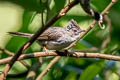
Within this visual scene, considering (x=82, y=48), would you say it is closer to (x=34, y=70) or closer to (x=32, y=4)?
(x=34, y=70)

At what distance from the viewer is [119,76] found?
2.75 m

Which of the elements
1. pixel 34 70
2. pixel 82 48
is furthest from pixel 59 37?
pixel 34 70

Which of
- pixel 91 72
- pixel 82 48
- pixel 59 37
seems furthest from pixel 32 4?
pixel 59 37

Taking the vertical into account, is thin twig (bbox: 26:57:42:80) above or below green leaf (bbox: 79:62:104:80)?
below

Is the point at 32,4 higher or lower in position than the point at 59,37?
higher

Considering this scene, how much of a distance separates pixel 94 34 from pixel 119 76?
48cm

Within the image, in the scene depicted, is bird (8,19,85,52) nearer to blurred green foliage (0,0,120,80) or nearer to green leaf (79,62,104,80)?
blurred green foliage (0,0,120,80)

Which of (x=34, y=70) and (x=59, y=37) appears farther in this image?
(x=59, y=37)

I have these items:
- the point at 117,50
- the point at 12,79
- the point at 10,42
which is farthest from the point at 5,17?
the point at 117,50

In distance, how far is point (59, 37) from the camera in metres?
3.21

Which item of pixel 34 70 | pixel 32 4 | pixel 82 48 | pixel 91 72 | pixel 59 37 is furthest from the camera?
pixel 59 37

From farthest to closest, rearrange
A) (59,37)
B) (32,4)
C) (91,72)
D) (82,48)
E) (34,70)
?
(59,37), (82,48), (34,70), (91,72), (32,4)

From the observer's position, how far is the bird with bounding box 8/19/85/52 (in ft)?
9.54

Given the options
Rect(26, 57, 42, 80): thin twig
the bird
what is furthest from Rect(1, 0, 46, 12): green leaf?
the bird
